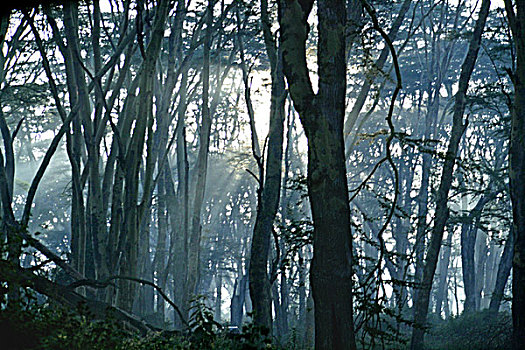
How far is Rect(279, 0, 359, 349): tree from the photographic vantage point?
4566mm

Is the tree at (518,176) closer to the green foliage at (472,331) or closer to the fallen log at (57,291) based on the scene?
the fallen log at (57,291)

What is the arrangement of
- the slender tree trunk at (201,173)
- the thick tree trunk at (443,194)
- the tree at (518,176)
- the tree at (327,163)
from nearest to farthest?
the tree at (327,163) → the tree at (518,176) → the thick tree trunk at (443,194) → the slender tree trunk at (201,173)

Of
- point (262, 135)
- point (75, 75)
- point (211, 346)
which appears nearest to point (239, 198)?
point (262, 135)

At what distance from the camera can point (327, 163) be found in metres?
4.70

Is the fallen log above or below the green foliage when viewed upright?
below

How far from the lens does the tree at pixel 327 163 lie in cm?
457

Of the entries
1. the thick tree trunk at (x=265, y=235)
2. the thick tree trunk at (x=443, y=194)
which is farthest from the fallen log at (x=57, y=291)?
the thick tree trunk at (x=443, y=194)

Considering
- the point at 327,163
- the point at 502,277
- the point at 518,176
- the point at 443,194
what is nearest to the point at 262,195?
the point at 327,163

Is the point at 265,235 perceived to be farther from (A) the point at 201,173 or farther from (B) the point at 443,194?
(A) the point at 201,173

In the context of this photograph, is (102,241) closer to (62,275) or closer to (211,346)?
(62,275)

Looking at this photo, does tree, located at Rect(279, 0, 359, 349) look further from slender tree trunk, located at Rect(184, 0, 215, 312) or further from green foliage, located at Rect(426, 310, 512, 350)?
slender tree trunk, located at Rect(184, 0, 215, 312)

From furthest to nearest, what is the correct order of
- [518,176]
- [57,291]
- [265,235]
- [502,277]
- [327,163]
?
[502,277] < [518,176] < [265,235] < [57,291] < [327,163]

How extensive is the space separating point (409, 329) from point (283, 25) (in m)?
18.3

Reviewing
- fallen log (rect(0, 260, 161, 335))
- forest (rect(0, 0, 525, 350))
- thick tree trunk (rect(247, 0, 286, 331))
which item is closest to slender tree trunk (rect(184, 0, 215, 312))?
forest (rect(0, 0, 525, 350))
